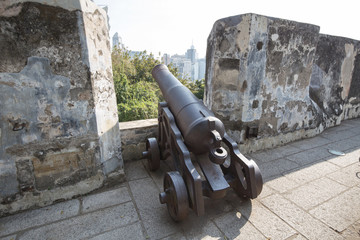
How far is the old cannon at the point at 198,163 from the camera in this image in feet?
5.59

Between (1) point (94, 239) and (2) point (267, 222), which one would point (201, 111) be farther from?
(1) point (94, 239)

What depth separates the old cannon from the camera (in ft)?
5.59

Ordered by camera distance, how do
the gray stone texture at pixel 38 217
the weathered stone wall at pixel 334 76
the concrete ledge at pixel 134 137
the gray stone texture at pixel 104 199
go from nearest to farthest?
the gray stone texture at pixel 38 217 < the gray stone texture at pixel 104 199 < the concrete ledge at pixel 134 137 < the weathered stone wall at pixel 334 76

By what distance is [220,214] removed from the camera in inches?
75.9

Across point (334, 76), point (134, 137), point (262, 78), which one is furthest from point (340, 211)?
point (334, 76)

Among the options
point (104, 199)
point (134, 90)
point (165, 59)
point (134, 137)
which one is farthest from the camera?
point (165, 59)

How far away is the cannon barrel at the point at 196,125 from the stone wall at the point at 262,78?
3.00 ft

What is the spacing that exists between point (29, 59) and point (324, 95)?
5265 millimetres

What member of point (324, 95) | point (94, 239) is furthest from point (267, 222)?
point (324, 95)

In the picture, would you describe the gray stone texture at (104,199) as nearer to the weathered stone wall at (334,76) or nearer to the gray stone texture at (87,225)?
the gray stone texture at (87,225)

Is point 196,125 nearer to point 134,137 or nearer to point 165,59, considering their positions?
point 134,137

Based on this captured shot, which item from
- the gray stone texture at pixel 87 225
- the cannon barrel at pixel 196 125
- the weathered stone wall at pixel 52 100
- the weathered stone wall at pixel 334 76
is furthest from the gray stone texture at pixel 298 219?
the weathered stone wall at pixel 334 76

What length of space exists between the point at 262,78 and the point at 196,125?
1760mm

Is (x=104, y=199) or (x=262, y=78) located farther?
(x=262, y=78)
